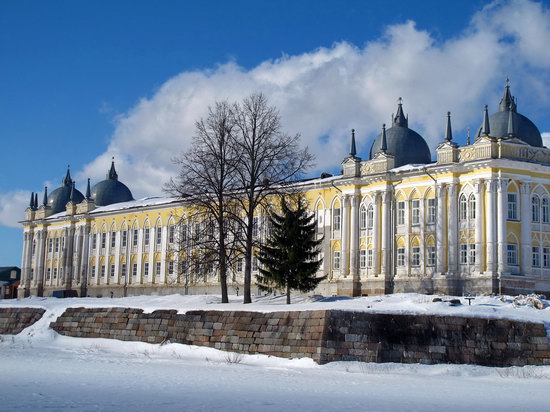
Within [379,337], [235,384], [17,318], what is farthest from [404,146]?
[235,384]

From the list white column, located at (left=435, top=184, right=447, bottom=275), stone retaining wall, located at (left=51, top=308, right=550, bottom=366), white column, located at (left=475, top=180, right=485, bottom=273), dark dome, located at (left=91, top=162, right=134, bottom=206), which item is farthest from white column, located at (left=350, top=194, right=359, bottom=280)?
dark dome, located at (left=91, top=162, right=134, bottom=206)

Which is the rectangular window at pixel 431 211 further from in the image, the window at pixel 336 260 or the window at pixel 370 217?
the window at pixel 336 260

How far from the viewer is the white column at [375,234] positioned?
63791mm

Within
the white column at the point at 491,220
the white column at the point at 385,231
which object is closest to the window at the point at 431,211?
the white column at the point at 385,231

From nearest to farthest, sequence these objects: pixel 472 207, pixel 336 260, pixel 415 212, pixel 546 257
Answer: pixel 472 207, pixel 546 257, pixel 415 212, pixel 336 260

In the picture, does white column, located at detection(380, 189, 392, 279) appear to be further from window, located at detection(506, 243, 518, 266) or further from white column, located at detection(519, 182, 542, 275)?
white column, located at detection(519, 182, 542, 275)

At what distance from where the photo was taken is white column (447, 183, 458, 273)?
5888 centimetres

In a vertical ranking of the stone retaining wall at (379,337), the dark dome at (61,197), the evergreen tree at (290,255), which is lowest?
the stone retaining wall at (379,337)

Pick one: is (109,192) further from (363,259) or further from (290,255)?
(290,255)

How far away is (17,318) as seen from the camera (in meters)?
47.0

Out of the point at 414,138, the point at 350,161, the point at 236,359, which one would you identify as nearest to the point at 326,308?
the point at 236,359

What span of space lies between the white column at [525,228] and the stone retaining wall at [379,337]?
2346 centimetres

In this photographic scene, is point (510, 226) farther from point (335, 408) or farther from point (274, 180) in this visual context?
point (335, 408)

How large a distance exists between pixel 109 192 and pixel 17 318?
5368 centimetres
